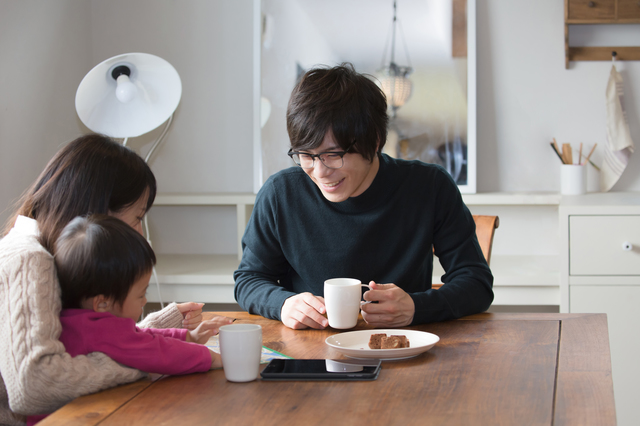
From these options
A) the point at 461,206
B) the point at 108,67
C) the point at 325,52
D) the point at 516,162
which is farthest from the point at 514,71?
the point at 108,67

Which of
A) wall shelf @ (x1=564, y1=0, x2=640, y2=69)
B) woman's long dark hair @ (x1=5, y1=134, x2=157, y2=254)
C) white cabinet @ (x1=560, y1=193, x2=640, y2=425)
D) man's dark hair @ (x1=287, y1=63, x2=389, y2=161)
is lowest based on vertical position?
white cabinet @ (x1=560, y1=193, x2=640, y2=425)

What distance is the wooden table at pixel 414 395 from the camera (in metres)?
0.71

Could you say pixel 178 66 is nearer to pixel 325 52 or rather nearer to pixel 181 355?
pixel 325 52

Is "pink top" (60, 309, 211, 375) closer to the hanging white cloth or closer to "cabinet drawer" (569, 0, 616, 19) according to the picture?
the hanging white cloth

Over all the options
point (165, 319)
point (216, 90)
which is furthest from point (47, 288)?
point (216, 90)

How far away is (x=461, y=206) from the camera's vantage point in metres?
1.41

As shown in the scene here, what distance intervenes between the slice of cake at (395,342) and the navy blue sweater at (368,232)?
423mm

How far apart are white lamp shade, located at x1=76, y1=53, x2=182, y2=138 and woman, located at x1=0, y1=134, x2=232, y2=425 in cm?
115

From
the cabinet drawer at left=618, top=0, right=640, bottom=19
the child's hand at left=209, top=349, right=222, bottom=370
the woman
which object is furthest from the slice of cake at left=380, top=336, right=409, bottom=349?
the cabinet drawer at left=618, top=0, right=640, bottom=19

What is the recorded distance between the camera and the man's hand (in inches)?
44.8

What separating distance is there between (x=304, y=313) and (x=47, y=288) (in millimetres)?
503

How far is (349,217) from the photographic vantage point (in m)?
1.42

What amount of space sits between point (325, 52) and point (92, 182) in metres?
1.84

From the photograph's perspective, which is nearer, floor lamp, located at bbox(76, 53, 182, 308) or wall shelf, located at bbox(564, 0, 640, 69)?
floor lamp, located at bbox(76, 53, 182, 308)
